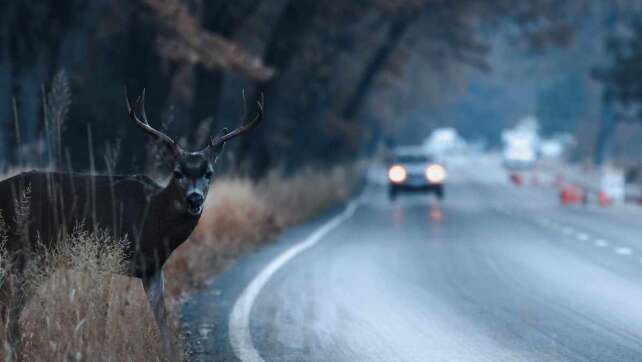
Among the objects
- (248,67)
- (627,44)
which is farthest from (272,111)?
(627,44)

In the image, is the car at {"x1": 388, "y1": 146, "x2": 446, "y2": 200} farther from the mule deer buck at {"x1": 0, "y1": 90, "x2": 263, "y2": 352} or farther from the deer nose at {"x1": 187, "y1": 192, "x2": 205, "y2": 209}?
the deer nose at {"x1": 187, "y1": 192, "x2": 205, "y2": 209}

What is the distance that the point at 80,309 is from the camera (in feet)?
32.7

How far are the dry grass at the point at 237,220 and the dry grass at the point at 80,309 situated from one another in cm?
432

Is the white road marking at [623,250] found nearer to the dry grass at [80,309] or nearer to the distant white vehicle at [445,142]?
the dry grass at [80,309]

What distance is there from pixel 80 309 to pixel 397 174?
35191 millimetres

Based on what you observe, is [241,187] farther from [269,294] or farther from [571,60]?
[571,60]

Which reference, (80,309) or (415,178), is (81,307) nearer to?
(80,309)

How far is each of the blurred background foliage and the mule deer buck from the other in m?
0.84

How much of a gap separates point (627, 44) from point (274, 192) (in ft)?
117

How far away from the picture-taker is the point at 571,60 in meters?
81.1

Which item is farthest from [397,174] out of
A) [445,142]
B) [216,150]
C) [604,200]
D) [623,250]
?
[445,142]

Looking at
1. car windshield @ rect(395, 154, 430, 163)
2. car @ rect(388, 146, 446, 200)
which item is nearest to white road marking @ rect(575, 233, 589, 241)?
car @ rect(388, 146, 446, 200)

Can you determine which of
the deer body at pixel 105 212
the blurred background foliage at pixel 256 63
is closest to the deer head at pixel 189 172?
the deer body at pixel 105 212

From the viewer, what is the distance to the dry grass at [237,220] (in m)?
17.2
